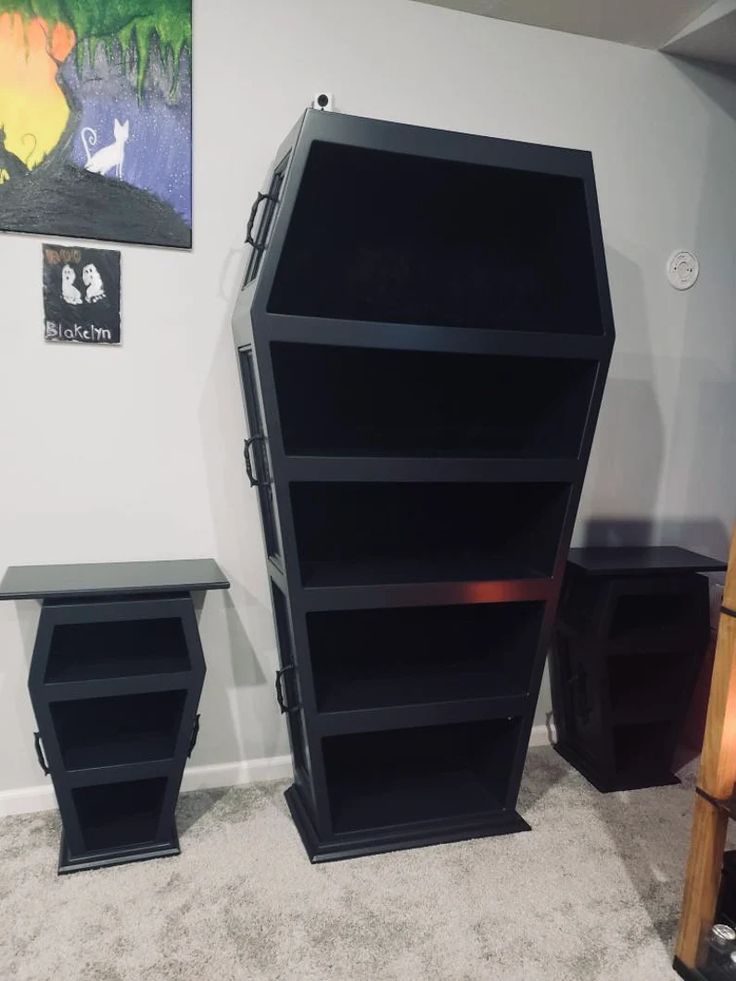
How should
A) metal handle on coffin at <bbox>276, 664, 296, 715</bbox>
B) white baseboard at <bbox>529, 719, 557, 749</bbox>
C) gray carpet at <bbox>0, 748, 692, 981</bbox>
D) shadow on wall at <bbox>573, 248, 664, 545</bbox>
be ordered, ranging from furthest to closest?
1. white baseboard at <bbox>529, 719, 557, 749</bbox>
2. shadow on wall at <bbox>573, 248, 664, 545</bbox>
3. metal handle on coffin at <bbox>276, 664, 296, 715</bbox>
4. gray carpet at <bbox>0, 748, 692, 981</bbox>

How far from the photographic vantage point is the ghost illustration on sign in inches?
73.2

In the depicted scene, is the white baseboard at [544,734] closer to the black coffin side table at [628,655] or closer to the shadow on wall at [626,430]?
the black coffin side table at [628,655]

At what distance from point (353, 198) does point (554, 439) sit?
844 mm

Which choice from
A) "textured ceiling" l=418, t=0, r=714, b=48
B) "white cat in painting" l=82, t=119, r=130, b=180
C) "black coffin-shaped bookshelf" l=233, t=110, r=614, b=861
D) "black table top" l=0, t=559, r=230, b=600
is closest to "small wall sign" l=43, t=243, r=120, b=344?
"white cat in painting" l=82, t=119, r=130, b=180

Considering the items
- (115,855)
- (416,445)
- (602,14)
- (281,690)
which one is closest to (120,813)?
(115,855)

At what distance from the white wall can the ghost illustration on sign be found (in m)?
0.07

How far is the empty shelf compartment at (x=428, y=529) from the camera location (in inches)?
76.3

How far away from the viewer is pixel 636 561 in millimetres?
2207

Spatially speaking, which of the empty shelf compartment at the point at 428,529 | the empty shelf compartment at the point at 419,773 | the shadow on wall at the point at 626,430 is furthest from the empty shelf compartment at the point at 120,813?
the shadow on wall at the point at 626,430

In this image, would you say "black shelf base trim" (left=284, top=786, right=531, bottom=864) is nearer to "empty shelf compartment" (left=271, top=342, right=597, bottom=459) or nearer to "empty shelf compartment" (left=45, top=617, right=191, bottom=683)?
"empty shelf compartment" (left=45, top=617, right=191, bottom=683)

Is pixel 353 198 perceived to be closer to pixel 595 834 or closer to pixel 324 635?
pixel 324 635

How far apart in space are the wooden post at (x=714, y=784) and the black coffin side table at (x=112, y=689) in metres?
1.11

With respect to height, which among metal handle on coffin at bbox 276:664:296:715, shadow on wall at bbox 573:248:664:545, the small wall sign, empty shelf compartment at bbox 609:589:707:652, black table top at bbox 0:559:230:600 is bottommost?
metal handle on coffin at bbox 276:664:296:715

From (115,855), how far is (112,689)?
44 centimetres
